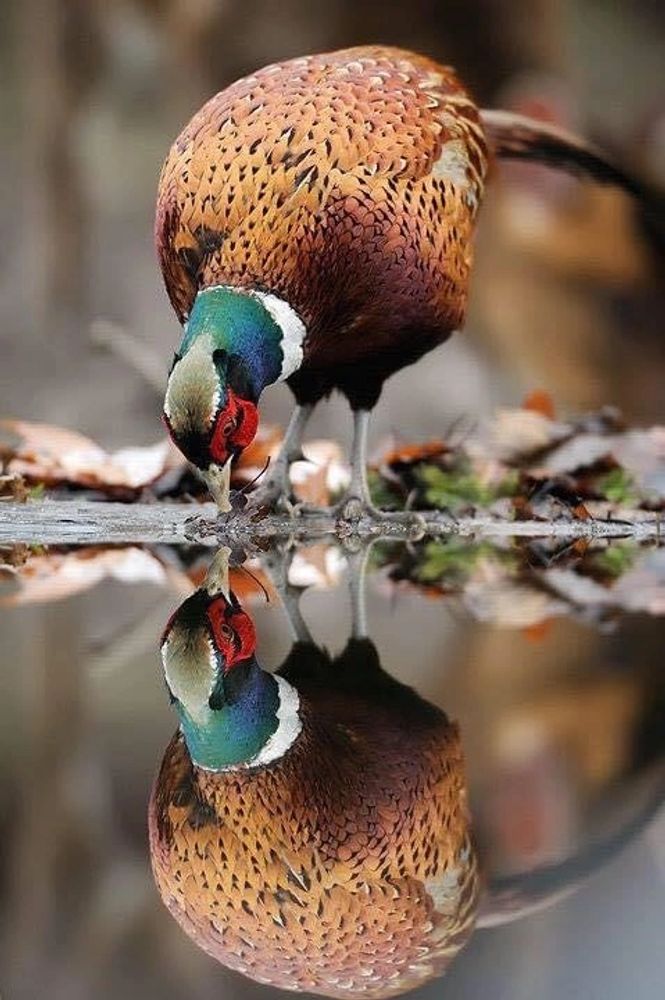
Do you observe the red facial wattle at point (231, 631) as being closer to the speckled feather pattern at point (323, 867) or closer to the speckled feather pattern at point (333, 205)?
the speckled feather pattern at point (323, 867)

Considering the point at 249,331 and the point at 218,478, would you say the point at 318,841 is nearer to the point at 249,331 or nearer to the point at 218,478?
the point at 218,478

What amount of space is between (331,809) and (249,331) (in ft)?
7.19

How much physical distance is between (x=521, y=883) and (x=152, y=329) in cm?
409

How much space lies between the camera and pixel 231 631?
185cm

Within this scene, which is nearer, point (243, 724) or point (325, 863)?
point (325, 863)

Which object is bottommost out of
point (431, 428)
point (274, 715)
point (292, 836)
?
point (431, 428)

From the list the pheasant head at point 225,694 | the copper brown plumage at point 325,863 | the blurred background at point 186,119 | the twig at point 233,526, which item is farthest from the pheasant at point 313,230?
the copper brown plumage at point 325,863

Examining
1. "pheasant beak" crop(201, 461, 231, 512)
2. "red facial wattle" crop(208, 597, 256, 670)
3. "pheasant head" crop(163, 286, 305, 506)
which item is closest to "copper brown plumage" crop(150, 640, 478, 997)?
"red facial wattle" crop(208, 597, 256, 670)

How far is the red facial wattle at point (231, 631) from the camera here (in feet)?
5.51

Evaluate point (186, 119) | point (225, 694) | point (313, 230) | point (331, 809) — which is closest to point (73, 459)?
point (186, 119)

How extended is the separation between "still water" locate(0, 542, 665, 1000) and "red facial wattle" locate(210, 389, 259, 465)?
1.03 meters

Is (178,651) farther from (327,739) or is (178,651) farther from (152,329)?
(152,329)

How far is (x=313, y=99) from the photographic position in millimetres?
3406

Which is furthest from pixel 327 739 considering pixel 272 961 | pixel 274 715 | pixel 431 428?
pixel 431 428
